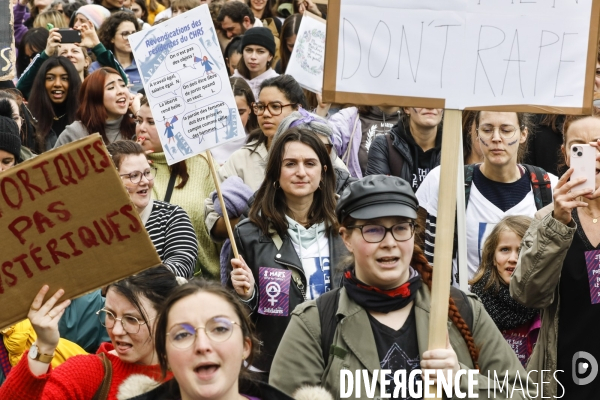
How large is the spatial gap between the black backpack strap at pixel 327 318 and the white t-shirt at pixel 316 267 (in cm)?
147

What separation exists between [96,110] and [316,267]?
132 inches

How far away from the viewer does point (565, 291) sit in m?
5.13

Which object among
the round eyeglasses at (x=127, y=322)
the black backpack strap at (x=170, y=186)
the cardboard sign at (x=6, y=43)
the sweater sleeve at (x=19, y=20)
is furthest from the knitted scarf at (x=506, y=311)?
the sweater sleeve at (x=19, y=20)

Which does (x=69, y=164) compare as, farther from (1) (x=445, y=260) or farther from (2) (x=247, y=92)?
(2) (x=247, y=92)

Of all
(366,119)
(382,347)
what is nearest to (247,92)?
(366,119)

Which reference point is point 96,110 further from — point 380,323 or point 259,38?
point 380,323

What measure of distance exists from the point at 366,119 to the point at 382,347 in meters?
4.67

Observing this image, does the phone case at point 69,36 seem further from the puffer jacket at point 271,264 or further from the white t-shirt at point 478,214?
the white t-shirt at point 478,214

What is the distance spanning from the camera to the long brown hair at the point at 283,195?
6.16 meters

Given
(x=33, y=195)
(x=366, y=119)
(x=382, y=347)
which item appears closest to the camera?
(x=33, y=195)

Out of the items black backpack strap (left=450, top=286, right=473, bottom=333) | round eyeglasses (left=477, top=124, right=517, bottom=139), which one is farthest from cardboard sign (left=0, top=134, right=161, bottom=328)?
round eyeglasses (left=477, top=124, right=517, bottom=139)

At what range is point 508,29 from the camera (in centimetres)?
427

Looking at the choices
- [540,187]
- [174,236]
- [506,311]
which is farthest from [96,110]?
[506,311]

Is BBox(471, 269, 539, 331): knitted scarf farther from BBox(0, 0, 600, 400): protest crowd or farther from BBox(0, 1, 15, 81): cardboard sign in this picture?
BBox(0, 1, 15, 81): cardboard sign
